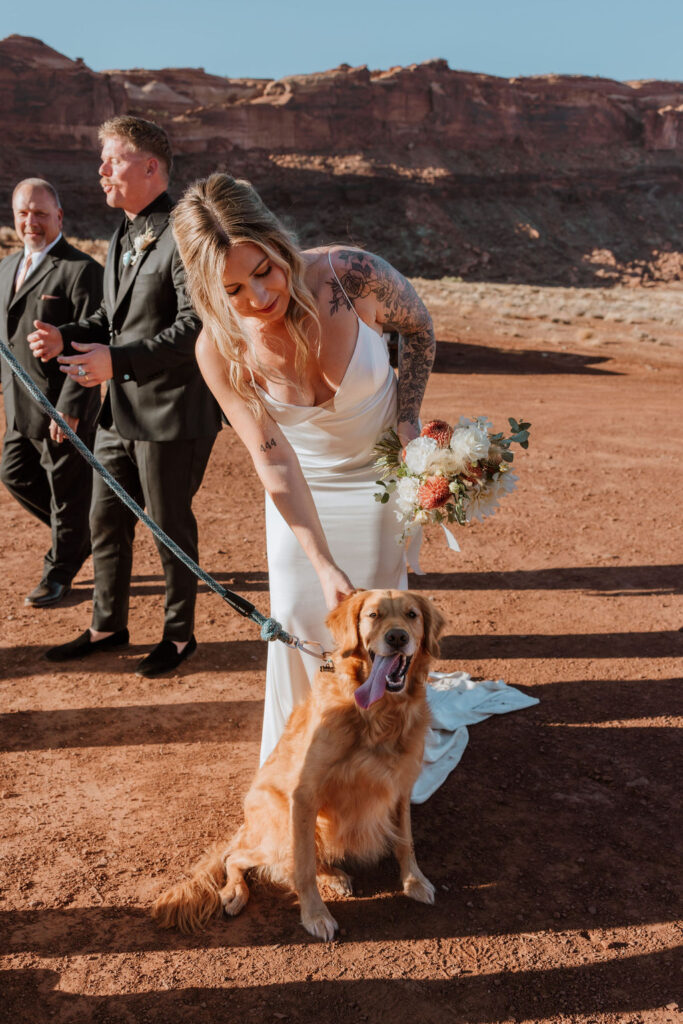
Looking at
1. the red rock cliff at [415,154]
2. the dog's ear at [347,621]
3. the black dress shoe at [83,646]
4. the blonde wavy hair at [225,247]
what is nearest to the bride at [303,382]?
the blonde wavy hair at [225,247]

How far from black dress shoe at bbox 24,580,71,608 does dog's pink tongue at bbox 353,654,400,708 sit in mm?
3774

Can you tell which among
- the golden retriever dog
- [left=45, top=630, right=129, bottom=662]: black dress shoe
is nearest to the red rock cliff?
[left=45, top=630, right=129, bottom=662]: black dress shoe

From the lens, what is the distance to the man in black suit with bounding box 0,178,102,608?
5.64m

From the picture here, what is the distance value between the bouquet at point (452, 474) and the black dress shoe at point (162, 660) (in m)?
2.29

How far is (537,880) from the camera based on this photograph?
136 inches

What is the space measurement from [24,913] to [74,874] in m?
0.27

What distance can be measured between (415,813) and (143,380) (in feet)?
8.44

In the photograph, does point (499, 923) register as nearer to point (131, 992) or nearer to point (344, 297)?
point (131, 992)

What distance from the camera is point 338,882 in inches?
133

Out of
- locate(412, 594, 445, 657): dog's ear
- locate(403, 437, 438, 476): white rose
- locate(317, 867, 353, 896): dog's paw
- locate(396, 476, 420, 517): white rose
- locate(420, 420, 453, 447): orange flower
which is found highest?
locate(420, 420, 453, 447): orange flower

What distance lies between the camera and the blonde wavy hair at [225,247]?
113 inches

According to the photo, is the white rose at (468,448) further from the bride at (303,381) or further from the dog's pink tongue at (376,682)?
the dog's pink tongue at (376,682)

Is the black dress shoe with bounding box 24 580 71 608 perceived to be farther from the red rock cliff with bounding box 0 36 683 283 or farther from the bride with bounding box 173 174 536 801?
the red rock cliff with bounding box 0 36 683 283

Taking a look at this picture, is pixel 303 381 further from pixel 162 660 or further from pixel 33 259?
pixel 33 259
